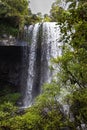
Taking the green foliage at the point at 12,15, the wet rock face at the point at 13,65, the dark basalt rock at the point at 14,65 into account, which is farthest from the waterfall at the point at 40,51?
the green foliage at the point at 12,15

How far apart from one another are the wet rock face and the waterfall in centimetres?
93

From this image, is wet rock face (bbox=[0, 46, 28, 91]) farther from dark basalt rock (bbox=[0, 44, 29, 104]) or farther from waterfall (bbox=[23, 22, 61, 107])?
waterfall (bbox=[23, 22, 61, 107])

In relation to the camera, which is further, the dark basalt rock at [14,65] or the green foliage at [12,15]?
the dark basalt rock at [14,65]

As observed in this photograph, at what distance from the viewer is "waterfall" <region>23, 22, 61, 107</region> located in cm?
3034

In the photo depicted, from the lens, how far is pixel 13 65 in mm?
31531

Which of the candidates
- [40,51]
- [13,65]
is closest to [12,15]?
[40,51]

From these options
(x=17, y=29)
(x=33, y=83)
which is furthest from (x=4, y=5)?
(x=33, y=83)

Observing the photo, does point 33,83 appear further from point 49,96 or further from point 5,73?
point 49,96

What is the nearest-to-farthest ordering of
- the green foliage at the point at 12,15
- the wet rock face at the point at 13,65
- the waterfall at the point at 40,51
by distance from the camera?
the green foliage at the point at 12,15, the waterfall at the point at 40,51, the wet rock face at the point at 13,65

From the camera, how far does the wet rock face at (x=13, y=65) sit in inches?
1229

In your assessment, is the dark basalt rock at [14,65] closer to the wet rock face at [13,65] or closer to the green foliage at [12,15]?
the wet rock face at [13,65]

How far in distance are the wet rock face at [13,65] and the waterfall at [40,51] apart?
926 millimetres

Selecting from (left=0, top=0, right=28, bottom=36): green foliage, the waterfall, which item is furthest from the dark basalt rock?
(left=0, top=0, right=28, bottom=36): green foliage

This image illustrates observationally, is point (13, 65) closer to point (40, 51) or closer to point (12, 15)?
point (40, 51)
